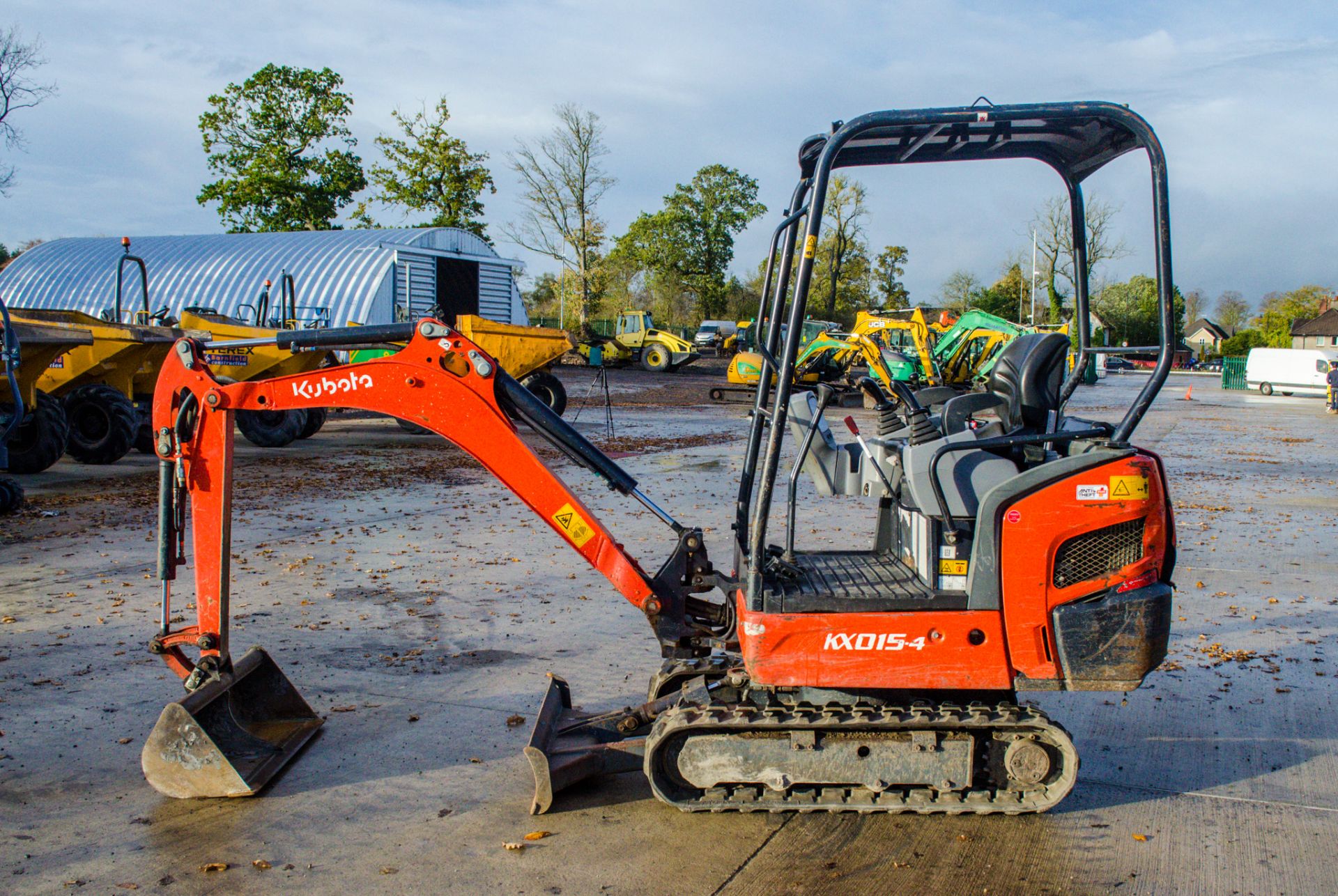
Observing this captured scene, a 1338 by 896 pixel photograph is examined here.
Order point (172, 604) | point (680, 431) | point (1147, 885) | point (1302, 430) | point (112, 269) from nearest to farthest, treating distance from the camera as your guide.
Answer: point (1147, 885)
point (172, 604)
point (680, 431)
point (1302, 430)
point (112, 269)

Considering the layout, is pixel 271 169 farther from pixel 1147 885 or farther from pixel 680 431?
pixel 1147 885

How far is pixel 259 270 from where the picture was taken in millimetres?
33312

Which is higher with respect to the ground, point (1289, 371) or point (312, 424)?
point (1289, 371)

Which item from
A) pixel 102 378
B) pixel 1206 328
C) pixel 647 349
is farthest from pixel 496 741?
pixel 1206 328

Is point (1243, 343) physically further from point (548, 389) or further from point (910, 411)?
Result: point (910, 411)

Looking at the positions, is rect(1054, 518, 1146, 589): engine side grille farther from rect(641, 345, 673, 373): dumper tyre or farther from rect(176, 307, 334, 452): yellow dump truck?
rect(641, 345, 673, 373): dumper tyre

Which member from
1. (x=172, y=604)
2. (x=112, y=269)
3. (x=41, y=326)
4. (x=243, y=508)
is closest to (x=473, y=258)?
(x=112, y=269)

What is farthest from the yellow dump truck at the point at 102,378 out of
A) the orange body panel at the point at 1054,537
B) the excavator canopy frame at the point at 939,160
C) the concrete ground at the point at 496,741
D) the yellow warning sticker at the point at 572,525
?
the orange body panel at the point at 1054,537

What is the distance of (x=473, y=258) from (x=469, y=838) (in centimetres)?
3400

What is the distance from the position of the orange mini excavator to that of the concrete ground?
0.21 metres

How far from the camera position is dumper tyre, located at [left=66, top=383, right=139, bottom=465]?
13.5m

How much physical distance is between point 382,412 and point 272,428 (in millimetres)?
12322

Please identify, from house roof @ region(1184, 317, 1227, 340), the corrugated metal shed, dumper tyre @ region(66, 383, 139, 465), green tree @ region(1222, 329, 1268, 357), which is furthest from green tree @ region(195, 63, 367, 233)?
house roof @ region(1184, 317, 1227, 340)

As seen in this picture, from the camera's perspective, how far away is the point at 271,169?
4409cm
